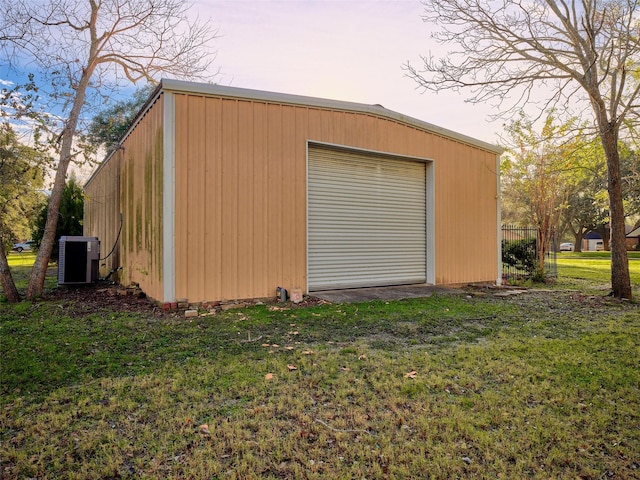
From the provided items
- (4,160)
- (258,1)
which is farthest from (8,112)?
(258,1)

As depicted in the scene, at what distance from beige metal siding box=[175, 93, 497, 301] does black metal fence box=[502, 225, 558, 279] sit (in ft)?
19.8

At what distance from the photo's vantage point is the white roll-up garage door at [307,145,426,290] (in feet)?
23.3

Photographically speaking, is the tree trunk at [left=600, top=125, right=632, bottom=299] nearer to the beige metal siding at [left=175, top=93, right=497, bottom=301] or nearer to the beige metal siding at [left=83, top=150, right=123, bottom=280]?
the beige metal siding at [left=175, top=93, right=497, bottom=301]

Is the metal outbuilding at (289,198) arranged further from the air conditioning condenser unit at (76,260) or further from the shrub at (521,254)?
the shrub at (521,254)

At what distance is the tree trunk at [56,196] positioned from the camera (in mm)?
6746

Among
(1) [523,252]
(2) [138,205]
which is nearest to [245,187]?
(2) [138,205]

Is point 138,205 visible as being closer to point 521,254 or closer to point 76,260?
point 76,260

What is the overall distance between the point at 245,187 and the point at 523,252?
29.1 feet

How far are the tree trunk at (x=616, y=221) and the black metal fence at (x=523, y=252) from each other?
10.1 ft

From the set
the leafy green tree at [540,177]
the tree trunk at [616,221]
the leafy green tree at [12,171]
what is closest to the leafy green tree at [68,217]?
the leafy green tree at [12,171]

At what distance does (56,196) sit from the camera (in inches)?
276

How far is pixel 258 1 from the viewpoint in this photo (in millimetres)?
6484

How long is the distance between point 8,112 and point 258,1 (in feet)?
15.5

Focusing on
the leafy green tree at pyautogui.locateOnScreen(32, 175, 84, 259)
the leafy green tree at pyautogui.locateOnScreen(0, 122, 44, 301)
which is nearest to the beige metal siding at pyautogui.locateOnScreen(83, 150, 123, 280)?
the leafy green tree at pyautogui.locateOnScreen(0, 122, 44, 301)
